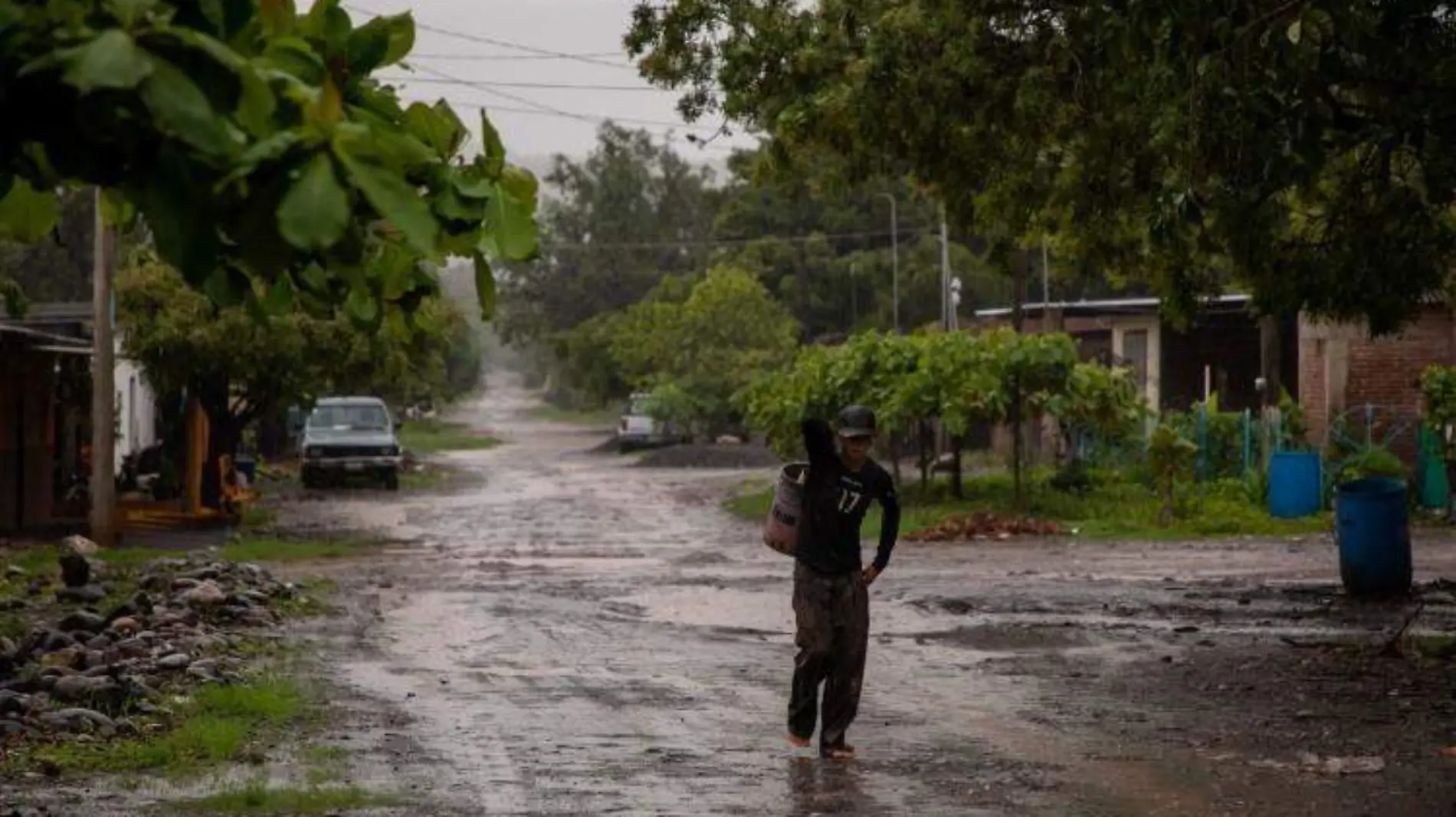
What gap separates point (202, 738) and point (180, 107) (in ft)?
26.4

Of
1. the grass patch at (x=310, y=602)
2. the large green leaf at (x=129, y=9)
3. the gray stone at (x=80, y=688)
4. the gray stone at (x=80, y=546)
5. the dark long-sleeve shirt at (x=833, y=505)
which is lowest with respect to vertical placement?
the grass patch at (x=310, y=602)

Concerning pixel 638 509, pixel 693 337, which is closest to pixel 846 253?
pixel 693 337

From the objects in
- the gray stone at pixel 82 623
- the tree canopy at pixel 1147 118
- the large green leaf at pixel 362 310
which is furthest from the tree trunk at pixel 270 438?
the large green leaf at pixel 362 310

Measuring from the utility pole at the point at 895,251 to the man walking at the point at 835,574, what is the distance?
174 feet

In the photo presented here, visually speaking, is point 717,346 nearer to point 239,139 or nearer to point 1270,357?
point 1270,357

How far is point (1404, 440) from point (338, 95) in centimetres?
3218

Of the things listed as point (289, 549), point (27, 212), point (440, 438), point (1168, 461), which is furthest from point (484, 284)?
point (440, 438)

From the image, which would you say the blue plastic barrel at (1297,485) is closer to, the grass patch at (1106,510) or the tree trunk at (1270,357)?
the grass patch at (1106,510)

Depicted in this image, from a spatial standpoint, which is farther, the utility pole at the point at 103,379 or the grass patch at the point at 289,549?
the grass patch at the point at 289,549

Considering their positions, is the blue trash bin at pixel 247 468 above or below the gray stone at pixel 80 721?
above

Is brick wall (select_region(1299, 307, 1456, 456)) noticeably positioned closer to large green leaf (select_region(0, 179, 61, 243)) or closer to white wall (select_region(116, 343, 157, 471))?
white wall (select_region(116, 343, 157, 471))

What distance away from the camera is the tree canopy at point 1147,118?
43.8 feet

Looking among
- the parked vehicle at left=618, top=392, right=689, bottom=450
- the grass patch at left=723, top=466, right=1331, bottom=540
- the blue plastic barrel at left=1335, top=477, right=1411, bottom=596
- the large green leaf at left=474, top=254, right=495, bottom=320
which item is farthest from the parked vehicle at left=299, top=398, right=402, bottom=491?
the large green leaf at left=474, top=254, right=495, bottom=320

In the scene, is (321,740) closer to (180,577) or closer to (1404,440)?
(180,577)
